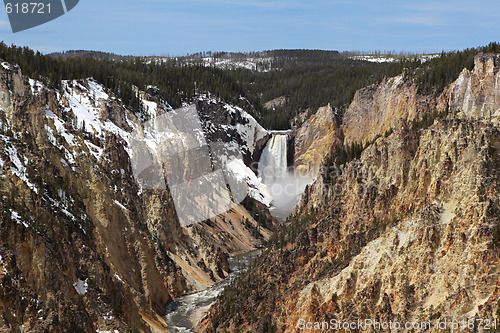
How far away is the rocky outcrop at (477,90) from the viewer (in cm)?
7350

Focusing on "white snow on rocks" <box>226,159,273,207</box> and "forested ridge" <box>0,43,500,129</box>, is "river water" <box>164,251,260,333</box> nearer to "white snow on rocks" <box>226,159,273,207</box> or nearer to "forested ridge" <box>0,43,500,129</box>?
"forested ridge" <box>0,43,500,129</box>

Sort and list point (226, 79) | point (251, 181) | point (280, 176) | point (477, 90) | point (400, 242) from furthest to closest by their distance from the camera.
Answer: point (226, 79), point (280, 176), point (251, 181), point (477, 90), point (400, 242)

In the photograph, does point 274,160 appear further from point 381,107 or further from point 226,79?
point 381,107

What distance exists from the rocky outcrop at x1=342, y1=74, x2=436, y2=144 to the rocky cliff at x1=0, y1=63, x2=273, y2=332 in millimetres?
33325

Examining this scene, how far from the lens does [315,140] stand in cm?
15475

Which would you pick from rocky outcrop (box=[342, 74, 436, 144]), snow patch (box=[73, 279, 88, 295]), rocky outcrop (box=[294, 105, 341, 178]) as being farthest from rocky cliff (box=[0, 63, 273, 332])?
rocky outcrop (box=[294, 105, 341, 178])

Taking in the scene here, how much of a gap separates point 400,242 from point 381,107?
7552 cm

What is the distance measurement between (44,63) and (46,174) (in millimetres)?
50934

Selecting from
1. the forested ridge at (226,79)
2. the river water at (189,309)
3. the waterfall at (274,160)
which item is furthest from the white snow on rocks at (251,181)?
the river water at (189,309)

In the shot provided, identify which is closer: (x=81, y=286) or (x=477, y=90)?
(x=81, y=286)

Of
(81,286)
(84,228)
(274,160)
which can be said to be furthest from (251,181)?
(81,286)

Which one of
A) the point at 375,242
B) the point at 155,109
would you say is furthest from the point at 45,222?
the point at 155,109

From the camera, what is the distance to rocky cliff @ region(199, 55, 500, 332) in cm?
4985

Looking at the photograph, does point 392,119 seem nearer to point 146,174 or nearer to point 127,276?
point 146,174
